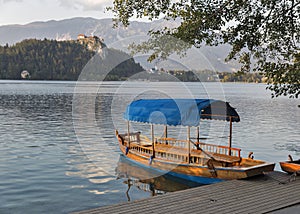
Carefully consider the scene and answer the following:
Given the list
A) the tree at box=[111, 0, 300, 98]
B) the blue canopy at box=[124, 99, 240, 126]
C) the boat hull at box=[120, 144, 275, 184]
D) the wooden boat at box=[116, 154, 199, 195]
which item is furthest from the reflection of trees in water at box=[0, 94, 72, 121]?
the tree at box=[111, 0, 300, 98]

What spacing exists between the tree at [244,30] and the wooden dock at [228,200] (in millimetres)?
3844

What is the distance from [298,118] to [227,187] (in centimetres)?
4537

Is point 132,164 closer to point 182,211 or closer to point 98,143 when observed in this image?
point 98,143

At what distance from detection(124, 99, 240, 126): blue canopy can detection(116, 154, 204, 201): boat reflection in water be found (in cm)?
357

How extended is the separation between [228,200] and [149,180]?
27.8ft

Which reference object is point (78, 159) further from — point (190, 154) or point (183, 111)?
point (183, 111)

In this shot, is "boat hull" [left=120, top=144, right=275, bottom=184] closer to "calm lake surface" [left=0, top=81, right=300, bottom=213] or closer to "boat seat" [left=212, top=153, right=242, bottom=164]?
"boat seat" [left=212, top=153, right=242, bottom=164]

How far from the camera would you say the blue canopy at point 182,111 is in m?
17.2

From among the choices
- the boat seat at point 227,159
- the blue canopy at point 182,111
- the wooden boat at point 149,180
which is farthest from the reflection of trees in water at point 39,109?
the boat seat at point 227,159

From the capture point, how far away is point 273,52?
16344 mm

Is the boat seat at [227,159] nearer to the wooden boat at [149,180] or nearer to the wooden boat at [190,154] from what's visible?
the wooden boat at [190,154]

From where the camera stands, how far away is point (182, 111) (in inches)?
683

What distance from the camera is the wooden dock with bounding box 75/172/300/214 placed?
1133cm

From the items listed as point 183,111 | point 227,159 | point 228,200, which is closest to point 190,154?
point 227,159
